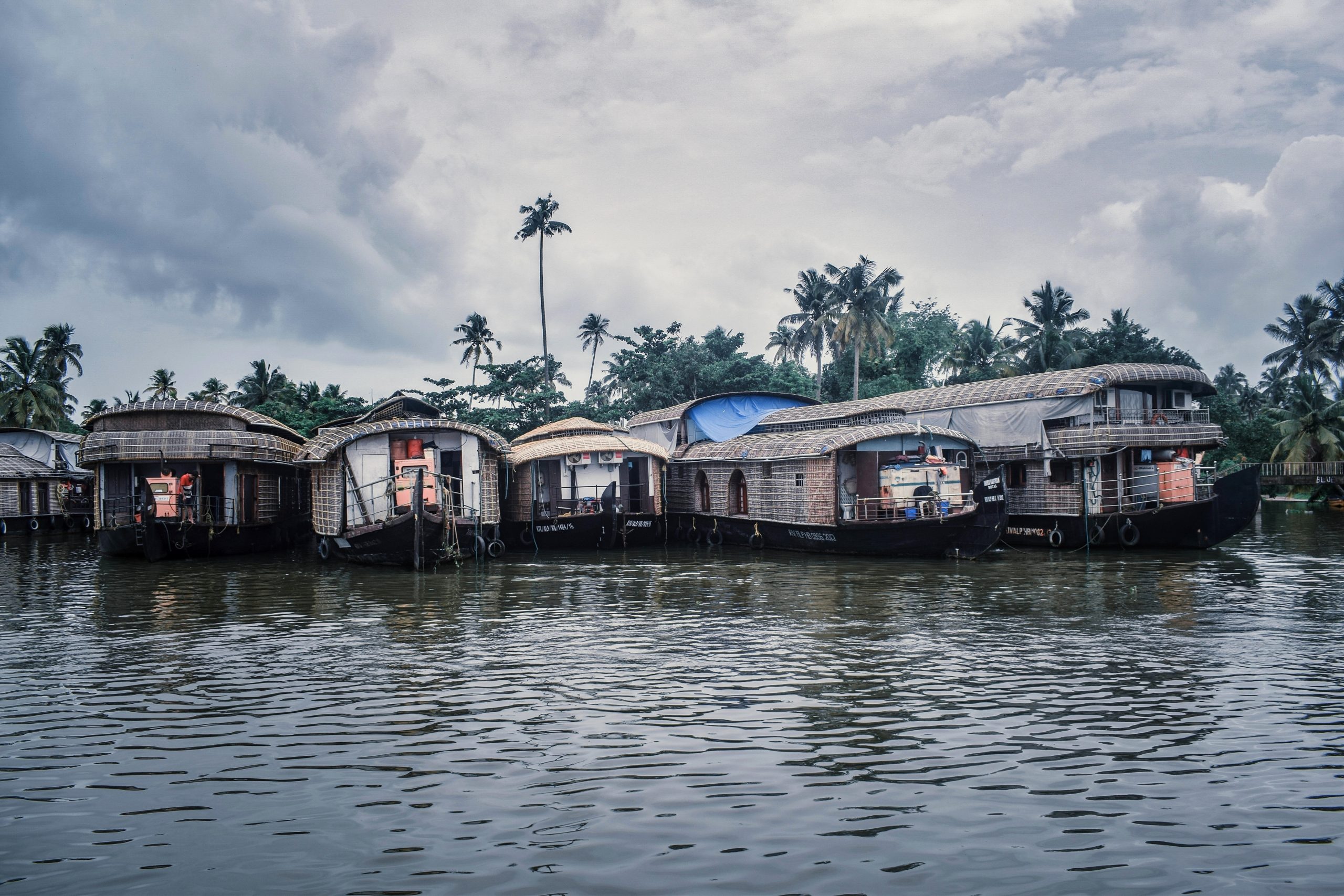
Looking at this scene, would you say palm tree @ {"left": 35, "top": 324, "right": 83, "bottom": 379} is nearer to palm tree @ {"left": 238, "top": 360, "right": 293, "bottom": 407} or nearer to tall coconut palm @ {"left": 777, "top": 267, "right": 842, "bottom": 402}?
palm tree @ {"left": 238, "top": 360, "right": 293, "bottom": 407}

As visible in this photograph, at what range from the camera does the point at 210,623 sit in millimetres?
13133

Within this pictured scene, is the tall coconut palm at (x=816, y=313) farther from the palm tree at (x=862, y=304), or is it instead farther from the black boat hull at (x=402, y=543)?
the black boat hull at (x=402, y=543)

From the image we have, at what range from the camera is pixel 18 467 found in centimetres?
3694

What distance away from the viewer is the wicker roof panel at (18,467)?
119ft

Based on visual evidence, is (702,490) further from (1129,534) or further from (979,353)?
(979,353)

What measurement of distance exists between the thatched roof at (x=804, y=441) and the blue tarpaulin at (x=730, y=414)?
2271mm

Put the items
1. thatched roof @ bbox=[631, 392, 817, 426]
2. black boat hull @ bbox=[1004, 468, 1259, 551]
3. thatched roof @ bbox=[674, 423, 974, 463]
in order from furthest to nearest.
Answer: thatched roof @ bbox=[631, 392, 817, 426]
black boat hull @ bbox=[1004, 468, 1259, 551]
thatched roof @ bbox=[674, 423, 974, 463]

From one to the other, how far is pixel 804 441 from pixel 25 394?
155 ft

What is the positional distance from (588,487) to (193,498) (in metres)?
10.7

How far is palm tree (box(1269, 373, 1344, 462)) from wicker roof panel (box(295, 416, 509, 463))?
3948 centimetres

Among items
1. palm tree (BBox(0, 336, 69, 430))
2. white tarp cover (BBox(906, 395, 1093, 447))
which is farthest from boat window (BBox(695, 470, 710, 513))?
palm tree (BBox(0, 336, 69, 430))

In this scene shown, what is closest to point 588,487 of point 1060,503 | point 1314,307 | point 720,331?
point 1060,503

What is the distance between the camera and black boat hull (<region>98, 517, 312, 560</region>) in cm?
2245

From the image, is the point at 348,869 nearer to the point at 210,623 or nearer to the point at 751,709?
the point at 751,709
